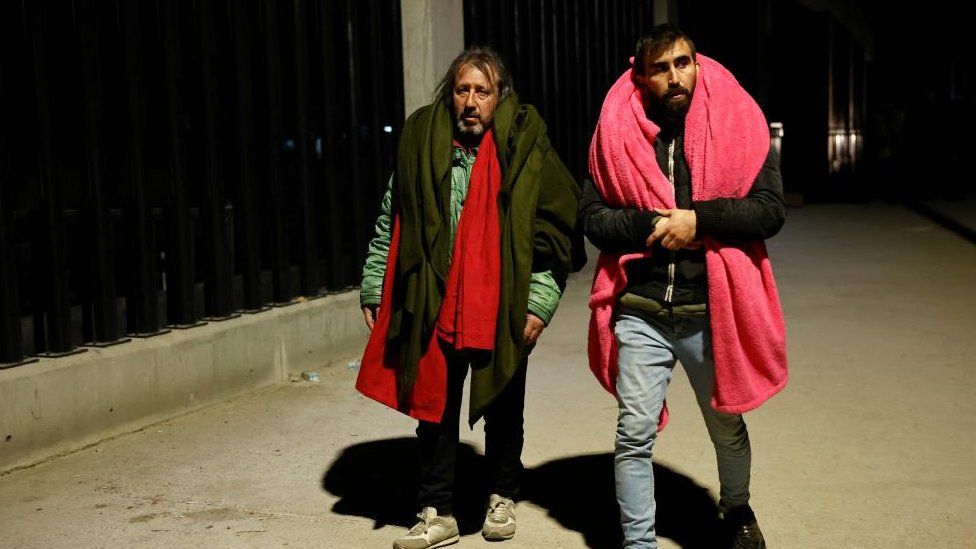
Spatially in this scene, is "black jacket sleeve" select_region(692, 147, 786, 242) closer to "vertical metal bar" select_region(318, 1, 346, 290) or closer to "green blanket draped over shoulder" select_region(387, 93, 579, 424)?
"green blanket draped over shoulder" select_region(387, 93, 579, 424)

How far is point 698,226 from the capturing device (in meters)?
3.86

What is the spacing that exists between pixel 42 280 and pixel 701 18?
15.7 meters

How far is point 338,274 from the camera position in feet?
27.3

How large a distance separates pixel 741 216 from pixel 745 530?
1.13 m

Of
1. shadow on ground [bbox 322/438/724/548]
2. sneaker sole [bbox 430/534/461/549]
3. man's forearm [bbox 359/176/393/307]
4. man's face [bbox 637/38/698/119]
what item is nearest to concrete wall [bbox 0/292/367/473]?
shadow on ground [bbox 322/438/724/548]

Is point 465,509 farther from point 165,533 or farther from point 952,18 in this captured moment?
point 952,18

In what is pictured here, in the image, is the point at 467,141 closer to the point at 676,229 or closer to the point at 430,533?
the point at 676,229

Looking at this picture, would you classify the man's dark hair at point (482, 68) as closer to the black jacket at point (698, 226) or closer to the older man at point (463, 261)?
Result: the older man at point (463, 261)

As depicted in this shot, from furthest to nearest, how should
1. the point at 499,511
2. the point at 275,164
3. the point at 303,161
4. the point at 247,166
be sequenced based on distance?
1. the point at 303,161
2. the point at 275,164
3. the point at 247,166
4. the point at 499,511

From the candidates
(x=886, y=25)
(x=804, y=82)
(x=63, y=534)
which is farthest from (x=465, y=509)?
(x=886, y=25)

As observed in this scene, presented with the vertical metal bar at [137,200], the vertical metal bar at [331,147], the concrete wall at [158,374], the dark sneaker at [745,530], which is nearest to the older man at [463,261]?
the dark sneaker at [745,530]

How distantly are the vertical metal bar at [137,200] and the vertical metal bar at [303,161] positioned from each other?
1.51 meters

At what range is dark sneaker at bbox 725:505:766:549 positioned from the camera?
13.8 ft

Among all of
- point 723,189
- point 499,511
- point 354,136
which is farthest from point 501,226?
point 354,136
